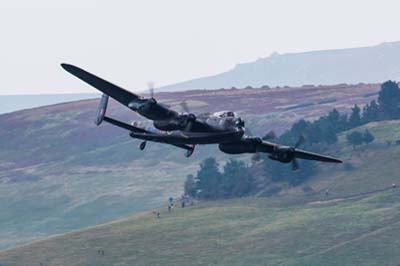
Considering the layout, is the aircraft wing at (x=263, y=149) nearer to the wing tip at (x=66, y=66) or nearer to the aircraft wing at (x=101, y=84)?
the aircraft wing at (x=101, y=84)

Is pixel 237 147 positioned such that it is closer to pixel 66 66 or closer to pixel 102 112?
pixel 102 112

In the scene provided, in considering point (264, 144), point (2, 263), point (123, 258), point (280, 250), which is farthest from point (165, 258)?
point (264, 144)

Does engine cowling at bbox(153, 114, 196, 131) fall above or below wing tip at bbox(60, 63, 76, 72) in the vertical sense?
below

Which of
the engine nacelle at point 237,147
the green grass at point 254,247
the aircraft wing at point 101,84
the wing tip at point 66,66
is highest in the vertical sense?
the wing tip at point 66,66

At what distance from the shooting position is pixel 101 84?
7569cm

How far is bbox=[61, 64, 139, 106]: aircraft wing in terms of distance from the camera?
74625mm

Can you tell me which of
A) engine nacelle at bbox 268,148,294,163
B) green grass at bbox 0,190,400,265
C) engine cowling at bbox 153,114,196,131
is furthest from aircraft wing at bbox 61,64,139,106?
green grass at bbox 0,190,400,265

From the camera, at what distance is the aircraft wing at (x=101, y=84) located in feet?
245

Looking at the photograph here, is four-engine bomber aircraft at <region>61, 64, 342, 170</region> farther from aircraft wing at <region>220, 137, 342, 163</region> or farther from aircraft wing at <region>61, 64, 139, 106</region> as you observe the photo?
aircraft wing at <region>220, 137, 342, 163</region>

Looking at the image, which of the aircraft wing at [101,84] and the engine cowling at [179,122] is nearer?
the engine cowling at [179,122]

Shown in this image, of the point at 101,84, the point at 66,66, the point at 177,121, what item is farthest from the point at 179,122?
the point at 66,66

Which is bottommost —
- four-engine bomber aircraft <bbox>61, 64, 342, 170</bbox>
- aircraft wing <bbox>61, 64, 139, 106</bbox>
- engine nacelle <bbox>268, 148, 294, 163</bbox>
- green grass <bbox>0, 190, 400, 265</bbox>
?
green grass <bbox>0, 190, 400, 265</bbox>

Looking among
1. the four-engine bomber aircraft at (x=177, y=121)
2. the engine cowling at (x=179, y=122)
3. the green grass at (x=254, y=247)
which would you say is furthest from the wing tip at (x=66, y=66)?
the green grass at (x=254, y=247)

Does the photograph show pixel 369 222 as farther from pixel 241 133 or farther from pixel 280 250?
pixel 241 133
